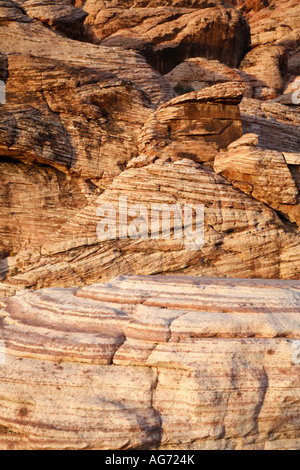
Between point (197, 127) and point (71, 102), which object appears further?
point (71, 102)

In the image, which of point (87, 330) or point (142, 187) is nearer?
point (87, 330)

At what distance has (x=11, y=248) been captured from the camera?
58.7 feet

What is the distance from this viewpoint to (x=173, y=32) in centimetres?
3194

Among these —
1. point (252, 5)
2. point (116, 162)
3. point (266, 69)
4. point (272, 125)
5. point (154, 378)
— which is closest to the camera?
point (154, 378)

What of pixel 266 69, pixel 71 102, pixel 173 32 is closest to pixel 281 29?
pixel 266 69

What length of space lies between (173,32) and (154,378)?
33248mm

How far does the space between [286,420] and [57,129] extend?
17.2 metres

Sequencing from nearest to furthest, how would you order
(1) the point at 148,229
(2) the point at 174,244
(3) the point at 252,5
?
(2) the point at 174,244
(1) the point at 148,229
(3) the point at 252,5

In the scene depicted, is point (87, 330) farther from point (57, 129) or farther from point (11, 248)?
point (57, 129)

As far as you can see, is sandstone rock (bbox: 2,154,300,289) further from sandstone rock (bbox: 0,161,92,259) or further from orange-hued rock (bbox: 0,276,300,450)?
orange-hued rock (bbox: 0,276,300,450)

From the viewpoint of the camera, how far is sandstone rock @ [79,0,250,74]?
102 feet

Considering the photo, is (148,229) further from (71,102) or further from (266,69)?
(266,69)

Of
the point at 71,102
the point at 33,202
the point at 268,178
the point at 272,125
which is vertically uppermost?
the point at 71,102

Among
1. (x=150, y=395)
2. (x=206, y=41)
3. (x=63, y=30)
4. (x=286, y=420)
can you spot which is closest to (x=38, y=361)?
(x=150, y=395)
